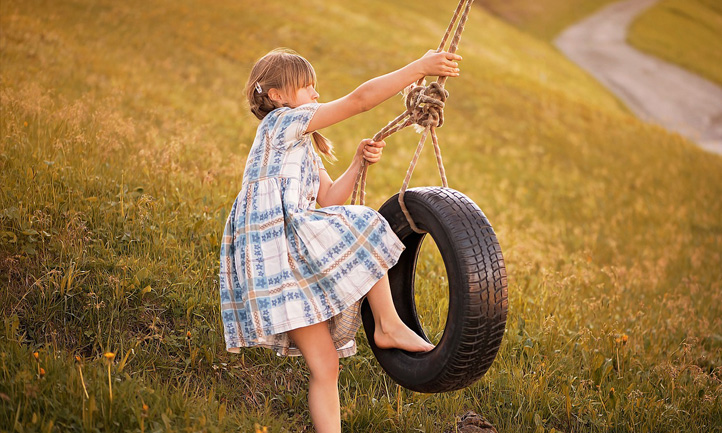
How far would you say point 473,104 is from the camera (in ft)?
45.0

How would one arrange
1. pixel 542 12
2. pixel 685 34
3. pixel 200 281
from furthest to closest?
pixel 542 12 < pixel 685 34 < pixel 200 281

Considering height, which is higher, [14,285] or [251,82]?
[251,82]

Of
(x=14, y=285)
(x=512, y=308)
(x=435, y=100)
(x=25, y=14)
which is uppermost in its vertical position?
(x=25, y=14)

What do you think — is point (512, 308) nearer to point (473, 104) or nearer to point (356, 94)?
point (356, 94)

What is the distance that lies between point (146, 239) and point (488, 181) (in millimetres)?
7205

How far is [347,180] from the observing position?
3.23 m

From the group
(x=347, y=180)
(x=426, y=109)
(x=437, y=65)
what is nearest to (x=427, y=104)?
(x=426, y=109)

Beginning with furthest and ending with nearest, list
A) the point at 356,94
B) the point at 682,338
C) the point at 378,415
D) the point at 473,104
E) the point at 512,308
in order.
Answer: the point at 473,104, the point at 682,338, the point at 512,308, the point at 378,415, the point at 356,94

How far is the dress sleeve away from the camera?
290 centimetres

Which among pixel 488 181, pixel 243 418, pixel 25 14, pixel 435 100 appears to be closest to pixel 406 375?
pixel 243 418

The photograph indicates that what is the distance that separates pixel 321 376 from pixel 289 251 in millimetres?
598

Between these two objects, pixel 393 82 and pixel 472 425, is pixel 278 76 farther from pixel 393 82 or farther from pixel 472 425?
pixel 472 425

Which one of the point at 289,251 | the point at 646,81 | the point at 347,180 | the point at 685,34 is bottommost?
the point at 289,251

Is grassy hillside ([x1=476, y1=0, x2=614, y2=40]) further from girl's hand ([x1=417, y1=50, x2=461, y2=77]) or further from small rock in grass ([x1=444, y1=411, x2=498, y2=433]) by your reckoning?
girl's hand ([x1=417, y1=50, x2=461, y2=77])
